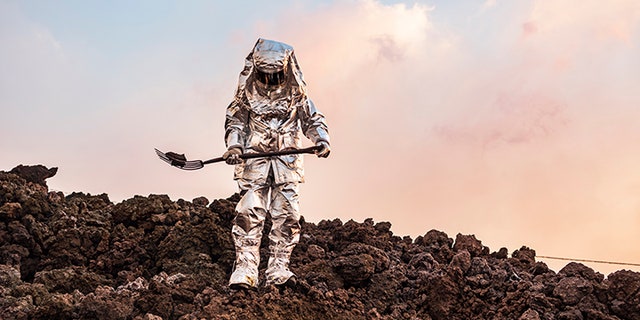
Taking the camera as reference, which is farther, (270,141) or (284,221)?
(270,141)

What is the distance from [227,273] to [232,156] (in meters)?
1.72

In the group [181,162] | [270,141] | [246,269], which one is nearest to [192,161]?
[181,162]

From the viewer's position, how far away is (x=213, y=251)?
10.6 m

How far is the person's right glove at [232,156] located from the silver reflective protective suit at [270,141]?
2.9 inches

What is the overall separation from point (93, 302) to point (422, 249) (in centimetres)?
465

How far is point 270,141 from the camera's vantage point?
9305 mm

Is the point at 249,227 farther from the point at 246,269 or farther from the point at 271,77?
the point at 271,77

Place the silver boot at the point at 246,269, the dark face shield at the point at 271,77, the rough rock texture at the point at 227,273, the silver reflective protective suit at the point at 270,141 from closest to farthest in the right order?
the rough rock texture at the point at 227,273, the silver boot at the point at 246,269, the silver reflective protective suit at the point at 270,141, the dark face shield at the point at 271,77

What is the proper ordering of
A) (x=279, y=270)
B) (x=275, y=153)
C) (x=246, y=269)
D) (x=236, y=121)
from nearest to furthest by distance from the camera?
1. (x=246, y=269)
2. (x=279, y=270)
3. (x=275, y=153)
4. (x=236, y=121)

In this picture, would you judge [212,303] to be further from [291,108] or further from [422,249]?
[422,249]

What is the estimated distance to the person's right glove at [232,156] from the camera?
909 cm

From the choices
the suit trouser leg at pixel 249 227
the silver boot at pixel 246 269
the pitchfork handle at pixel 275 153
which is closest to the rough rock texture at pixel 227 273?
the silver boot at pixel 246 269

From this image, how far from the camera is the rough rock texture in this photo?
28.0 ft

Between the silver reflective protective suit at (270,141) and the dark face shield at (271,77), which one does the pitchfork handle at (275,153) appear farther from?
the dark face shield at (271,77)
